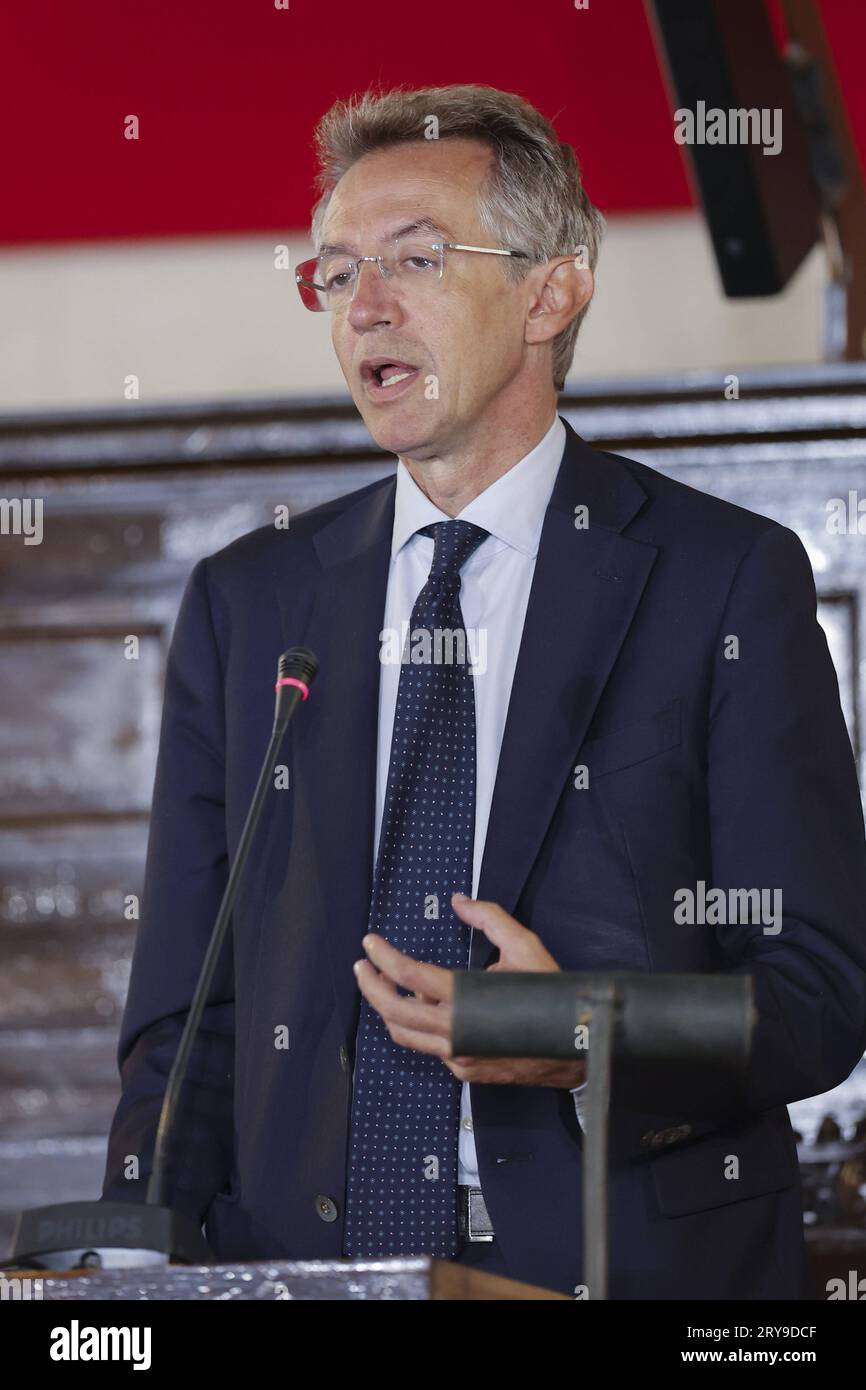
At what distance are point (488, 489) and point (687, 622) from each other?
266 mm

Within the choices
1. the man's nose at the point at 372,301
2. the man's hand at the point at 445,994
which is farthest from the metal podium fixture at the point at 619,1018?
the man's nose at the point at 372,301

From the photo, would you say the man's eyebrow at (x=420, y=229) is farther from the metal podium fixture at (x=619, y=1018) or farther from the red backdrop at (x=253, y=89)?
the red backdrop at (x=253, y=89)

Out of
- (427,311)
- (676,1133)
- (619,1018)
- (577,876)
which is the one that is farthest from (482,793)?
(619,1018)

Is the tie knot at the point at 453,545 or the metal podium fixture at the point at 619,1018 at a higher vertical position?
the tie knot at the point at 453,545

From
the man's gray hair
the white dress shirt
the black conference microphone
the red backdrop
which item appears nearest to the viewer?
the black conference microphone

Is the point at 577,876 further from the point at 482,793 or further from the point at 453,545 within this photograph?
the point at 453,545

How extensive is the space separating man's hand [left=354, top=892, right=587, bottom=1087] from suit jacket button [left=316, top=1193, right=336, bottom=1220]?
0.82 feet

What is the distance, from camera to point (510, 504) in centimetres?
187

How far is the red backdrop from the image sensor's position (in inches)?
124

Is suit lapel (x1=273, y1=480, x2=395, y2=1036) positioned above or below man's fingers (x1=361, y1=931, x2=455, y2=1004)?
above

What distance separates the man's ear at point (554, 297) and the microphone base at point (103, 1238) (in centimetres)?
105

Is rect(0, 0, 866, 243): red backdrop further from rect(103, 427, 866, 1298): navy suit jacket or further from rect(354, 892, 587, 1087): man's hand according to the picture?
rect(354, 892, 587, 1087): man's hand

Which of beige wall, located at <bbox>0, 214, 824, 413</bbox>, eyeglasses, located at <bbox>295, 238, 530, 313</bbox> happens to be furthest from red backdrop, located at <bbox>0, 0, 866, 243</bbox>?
eyeglasses, located at <bbox>295, 238, 530, 313</bbox>

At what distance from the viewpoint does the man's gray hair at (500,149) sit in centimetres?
191
